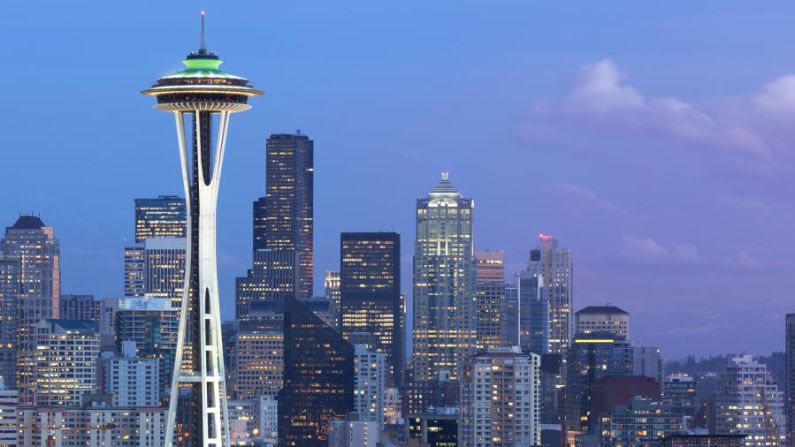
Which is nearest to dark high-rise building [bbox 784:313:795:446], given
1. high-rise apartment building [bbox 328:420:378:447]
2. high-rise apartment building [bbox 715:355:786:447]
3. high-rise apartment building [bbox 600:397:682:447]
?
high-rise apartment building [bbox 715:355:786:447]

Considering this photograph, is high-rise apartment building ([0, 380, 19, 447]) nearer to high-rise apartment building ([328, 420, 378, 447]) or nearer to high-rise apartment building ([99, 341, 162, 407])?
high-rise apartment building ([99, 341, 162, 407])

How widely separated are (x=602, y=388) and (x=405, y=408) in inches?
602

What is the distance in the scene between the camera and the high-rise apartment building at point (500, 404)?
151750 mm

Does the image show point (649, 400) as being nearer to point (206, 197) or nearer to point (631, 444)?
point (631, 444)

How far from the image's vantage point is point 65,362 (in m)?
185

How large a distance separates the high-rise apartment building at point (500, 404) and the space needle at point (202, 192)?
52.9 m

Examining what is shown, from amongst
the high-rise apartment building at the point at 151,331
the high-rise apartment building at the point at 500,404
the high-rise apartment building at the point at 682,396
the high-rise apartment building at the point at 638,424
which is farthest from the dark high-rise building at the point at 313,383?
the high-rise apartment building at the point at 682,396

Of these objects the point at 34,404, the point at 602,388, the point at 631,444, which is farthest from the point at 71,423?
the point at 602,388

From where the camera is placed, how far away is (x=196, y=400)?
9950 centimetres

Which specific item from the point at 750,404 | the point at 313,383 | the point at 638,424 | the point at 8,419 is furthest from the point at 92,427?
the point at 750,404

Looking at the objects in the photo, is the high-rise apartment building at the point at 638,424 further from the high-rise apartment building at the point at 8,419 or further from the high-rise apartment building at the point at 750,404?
the high-rise apartment building at the point at 8,419

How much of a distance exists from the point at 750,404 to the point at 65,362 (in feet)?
176

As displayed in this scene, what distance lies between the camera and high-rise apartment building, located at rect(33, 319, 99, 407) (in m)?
179

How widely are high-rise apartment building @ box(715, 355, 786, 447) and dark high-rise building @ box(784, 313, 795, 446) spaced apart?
586 millimetres
